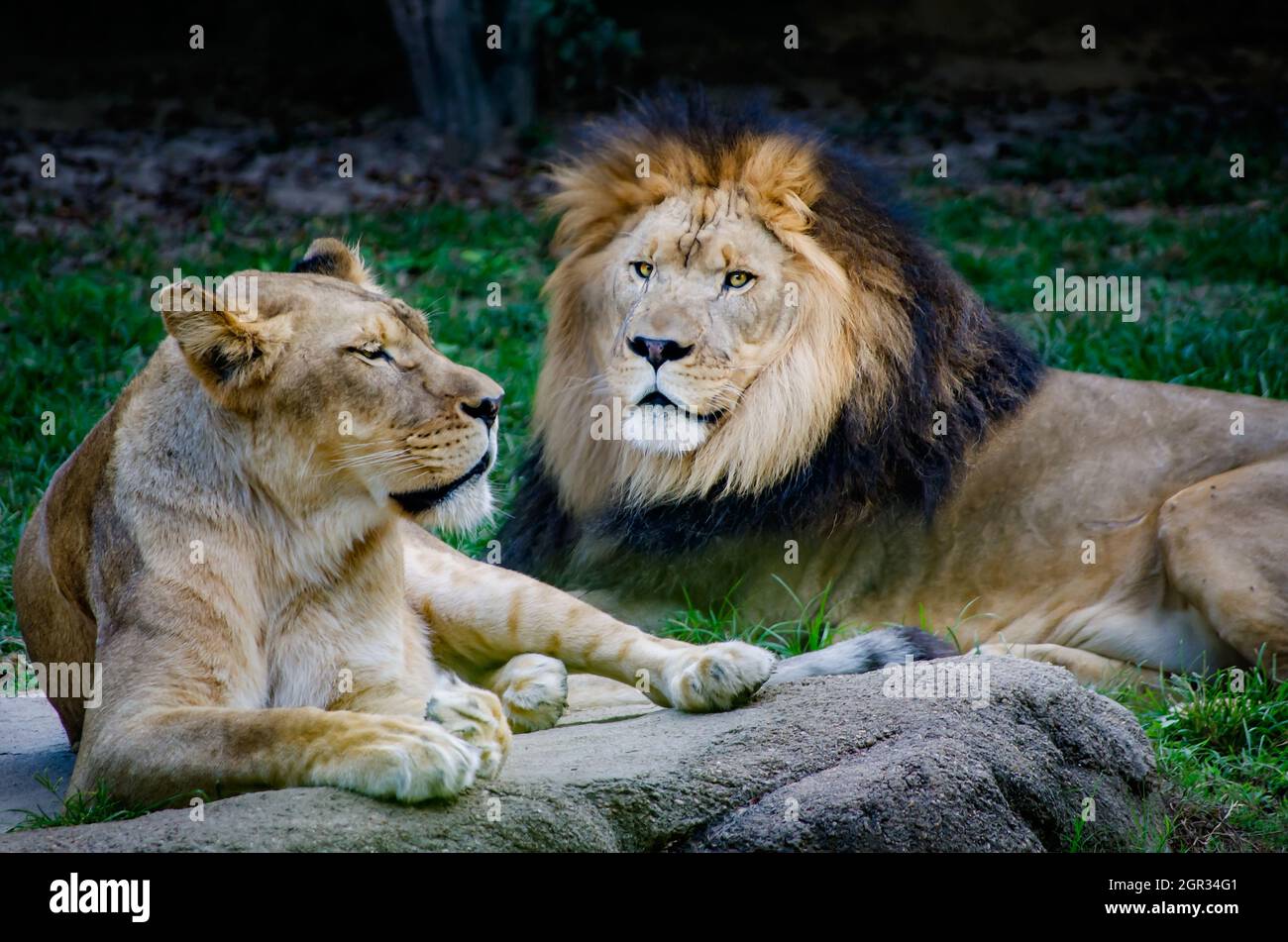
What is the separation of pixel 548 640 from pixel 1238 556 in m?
2.08

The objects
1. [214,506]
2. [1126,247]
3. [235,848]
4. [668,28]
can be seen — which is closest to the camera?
[235,848]

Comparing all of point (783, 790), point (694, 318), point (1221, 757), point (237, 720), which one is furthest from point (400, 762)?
point (1221, 757)

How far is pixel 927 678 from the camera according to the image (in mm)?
3727

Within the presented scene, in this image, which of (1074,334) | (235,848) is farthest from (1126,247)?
(235,848)

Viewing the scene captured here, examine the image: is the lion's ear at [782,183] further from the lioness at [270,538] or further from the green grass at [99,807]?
the green grass at [99,807]

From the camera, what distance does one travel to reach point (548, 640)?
4145mm

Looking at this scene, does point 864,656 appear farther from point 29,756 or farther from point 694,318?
point 29,756

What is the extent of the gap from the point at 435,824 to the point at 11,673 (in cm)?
272

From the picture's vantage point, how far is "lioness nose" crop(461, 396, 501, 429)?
3676mm

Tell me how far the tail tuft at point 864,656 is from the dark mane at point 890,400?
108 centimetres

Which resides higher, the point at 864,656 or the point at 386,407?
the point at 386,407

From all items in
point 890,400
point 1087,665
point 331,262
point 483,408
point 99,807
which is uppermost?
point 331,262

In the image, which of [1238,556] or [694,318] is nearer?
[1238,556]
